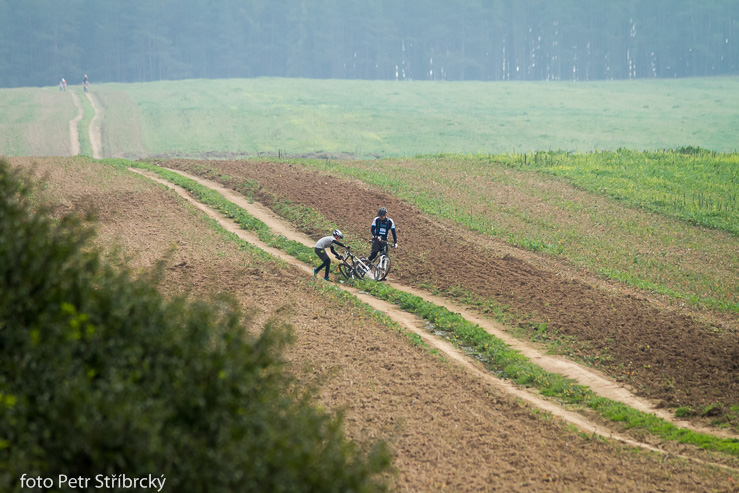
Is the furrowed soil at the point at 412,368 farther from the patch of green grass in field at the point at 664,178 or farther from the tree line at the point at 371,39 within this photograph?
the tree line at the point at 371,39

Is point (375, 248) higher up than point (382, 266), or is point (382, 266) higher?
point (375, 248)

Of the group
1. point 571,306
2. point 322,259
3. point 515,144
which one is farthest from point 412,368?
point 515,144

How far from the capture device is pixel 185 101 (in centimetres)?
8556

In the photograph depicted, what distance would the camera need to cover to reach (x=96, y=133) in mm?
62281

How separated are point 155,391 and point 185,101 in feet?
284

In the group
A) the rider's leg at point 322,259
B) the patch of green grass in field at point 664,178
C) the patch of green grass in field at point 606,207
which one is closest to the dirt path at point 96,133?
the patch of green grass in field at point 606,207

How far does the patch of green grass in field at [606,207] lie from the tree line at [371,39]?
95.4 metres

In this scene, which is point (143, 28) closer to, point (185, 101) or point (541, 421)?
point (185, 101)

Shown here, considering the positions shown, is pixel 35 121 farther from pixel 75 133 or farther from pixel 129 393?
pixel 129 393

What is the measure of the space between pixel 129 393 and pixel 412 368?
888cm

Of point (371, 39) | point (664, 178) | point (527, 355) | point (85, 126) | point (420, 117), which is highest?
point (371, 39)

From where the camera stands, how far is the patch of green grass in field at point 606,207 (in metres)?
24.9

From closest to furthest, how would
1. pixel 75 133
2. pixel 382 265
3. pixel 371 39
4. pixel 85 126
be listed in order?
1. pixel 382 265
2. pixel 75 133
3. pixel 85 126
4. pixel 371 39

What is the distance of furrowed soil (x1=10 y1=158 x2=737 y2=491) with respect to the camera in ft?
32.1
